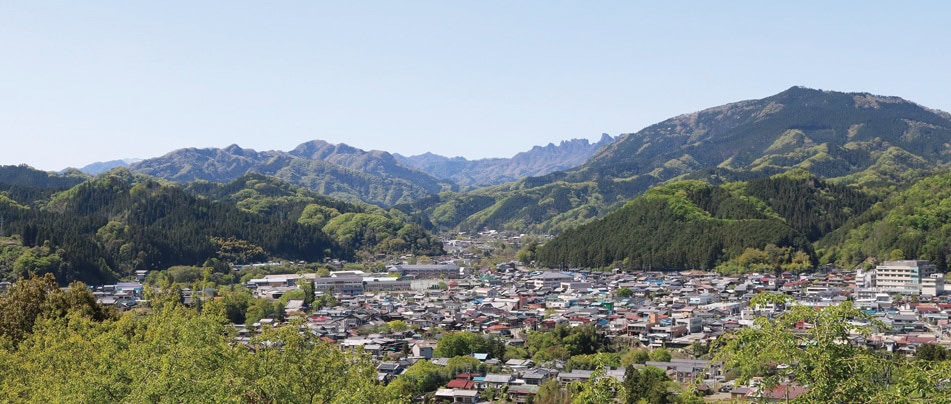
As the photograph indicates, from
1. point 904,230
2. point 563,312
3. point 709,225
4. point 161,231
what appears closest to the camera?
point 563,312

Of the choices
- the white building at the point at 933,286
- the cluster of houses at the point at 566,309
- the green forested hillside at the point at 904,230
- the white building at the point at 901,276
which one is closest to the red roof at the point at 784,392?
the cluster of houses at the point at 566,309

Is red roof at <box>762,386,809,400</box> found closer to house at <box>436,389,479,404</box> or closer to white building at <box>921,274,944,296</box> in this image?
house at <box>436,389,479,404</box>

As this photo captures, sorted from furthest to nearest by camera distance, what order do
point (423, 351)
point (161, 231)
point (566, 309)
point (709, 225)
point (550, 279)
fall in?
point (161, 231)
point (709, 225)
point (550, 279)
point (566, 309)
point (423, 351)

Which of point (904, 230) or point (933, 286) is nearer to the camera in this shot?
point (933, 286)

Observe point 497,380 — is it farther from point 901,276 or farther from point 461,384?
point 901,276

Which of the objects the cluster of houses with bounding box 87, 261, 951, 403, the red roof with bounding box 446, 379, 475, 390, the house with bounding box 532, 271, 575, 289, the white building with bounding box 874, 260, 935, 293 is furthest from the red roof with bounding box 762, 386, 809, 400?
the house with bounding box 532, 271, 575, 289

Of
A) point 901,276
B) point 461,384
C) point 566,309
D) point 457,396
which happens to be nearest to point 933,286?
point 901,276
